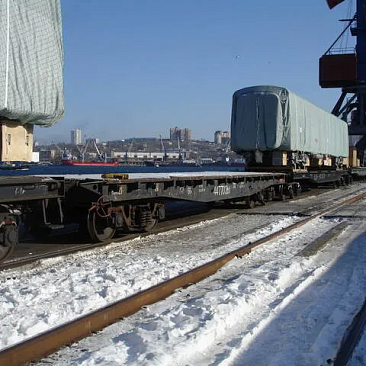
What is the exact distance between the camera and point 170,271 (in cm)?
724

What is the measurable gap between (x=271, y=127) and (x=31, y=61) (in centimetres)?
1403

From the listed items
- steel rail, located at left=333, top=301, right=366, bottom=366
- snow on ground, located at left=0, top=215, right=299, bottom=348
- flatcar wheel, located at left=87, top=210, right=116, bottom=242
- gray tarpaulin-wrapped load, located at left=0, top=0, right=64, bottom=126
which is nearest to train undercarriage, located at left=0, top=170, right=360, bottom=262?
flatcar wheel, located at left=87, top=210, right=116, bottom=242

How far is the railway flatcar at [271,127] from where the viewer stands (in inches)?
811

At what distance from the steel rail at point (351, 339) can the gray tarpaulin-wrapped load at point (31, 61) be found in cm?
566

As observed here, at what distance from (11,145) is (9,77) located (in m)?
1.29

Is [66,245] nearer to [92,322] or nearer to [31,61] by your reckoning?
[31,61]

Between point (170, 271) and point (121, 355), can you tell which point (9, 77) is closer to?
point (170, 271)

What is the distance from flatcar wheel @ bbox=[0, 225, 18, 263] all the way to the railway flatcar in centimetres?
1442

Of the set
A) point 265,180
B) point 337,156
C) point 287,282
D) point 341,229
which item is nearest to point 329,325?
point 287,282

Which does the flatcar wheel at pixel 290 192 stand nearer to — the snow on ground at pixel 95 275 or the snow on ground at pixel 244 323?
the snow on ground at pixel 95 275

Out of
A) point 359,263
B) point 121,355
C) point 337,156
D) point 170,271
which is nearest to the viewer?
point 121,355

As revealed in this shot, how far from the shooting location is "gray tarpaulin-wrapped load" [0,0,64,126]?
24.6 feet

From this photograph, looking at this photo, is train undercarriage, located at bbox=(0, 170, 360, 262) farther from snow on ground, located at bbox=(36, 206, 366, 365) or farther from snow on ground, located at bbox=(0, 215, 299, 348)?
snow on ground, located at bbox=(36, 206, 366, 365)

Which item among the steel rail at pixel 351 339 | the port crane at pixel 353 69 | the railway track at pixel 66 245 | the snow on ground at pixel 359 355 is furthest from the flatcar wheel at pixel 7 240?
the port crane at pixel 353 69
